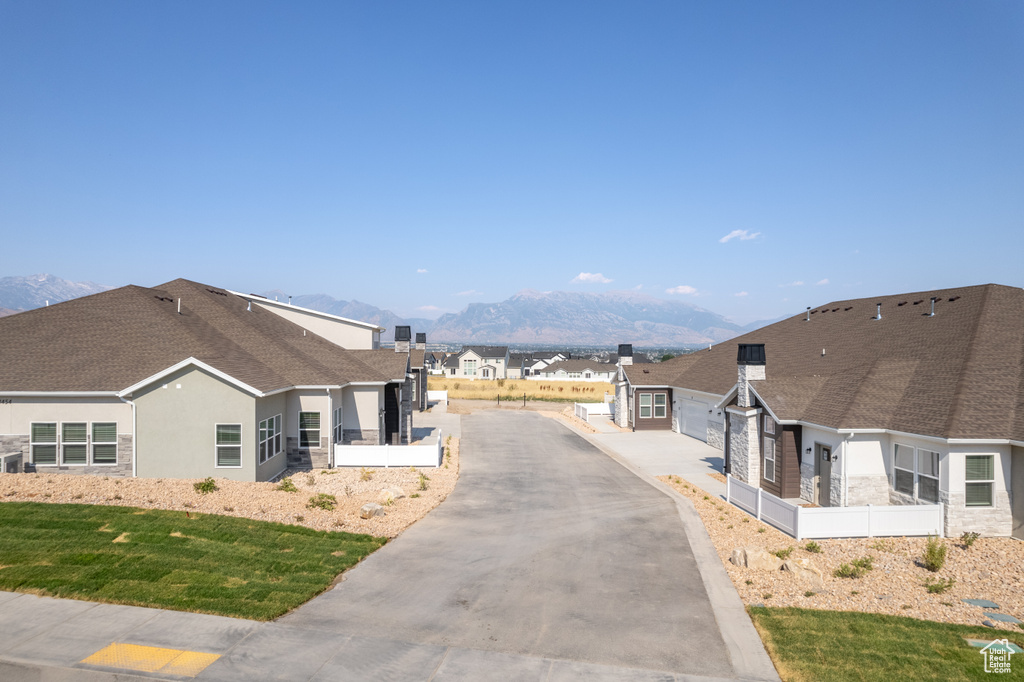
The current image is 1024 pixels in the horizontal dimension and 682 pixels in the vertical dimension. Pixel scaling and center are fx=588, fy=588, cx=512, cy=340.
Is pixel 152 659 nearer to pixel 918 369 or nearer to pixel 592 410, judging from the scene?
pixel 918 369

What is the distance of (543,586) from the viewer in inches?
482

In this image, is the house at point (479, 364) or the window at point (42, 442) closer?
the window at point (42, 442)

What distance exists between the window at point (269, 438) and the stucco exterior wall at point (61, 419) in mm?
4313

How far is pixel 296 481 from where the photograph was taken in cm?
2144

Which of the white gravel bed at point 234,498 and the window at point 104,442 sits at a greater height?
the window at point 104,442

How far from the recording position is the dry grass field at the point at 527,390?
66938 millimetres

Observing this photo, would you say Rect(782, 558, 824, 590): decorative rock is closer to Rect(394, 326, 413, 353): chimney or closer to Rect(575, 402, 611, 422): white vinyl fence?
Rect(394, 326, 413, 353): chimney

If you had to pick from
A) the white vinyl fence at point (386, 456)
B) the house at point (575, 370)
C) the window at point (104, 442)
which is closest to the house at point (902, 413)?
the white vinyl fence at point (386, 456)

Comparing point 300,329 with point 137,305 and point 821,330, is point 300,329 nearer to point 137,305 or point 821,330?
point 137,305

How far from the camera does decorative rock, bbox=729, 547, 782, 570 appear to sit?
13.5m

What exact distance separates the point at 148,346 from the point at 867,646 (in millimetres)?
24331

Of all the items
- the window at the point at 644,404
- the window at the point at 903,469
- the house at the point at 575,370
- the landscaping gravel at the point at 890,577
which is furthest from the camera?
the house at the point at 575,370

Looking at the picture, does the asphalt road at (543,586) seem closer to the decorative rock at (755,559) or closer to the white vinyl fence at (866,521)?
the decorative rock at (755,559)
